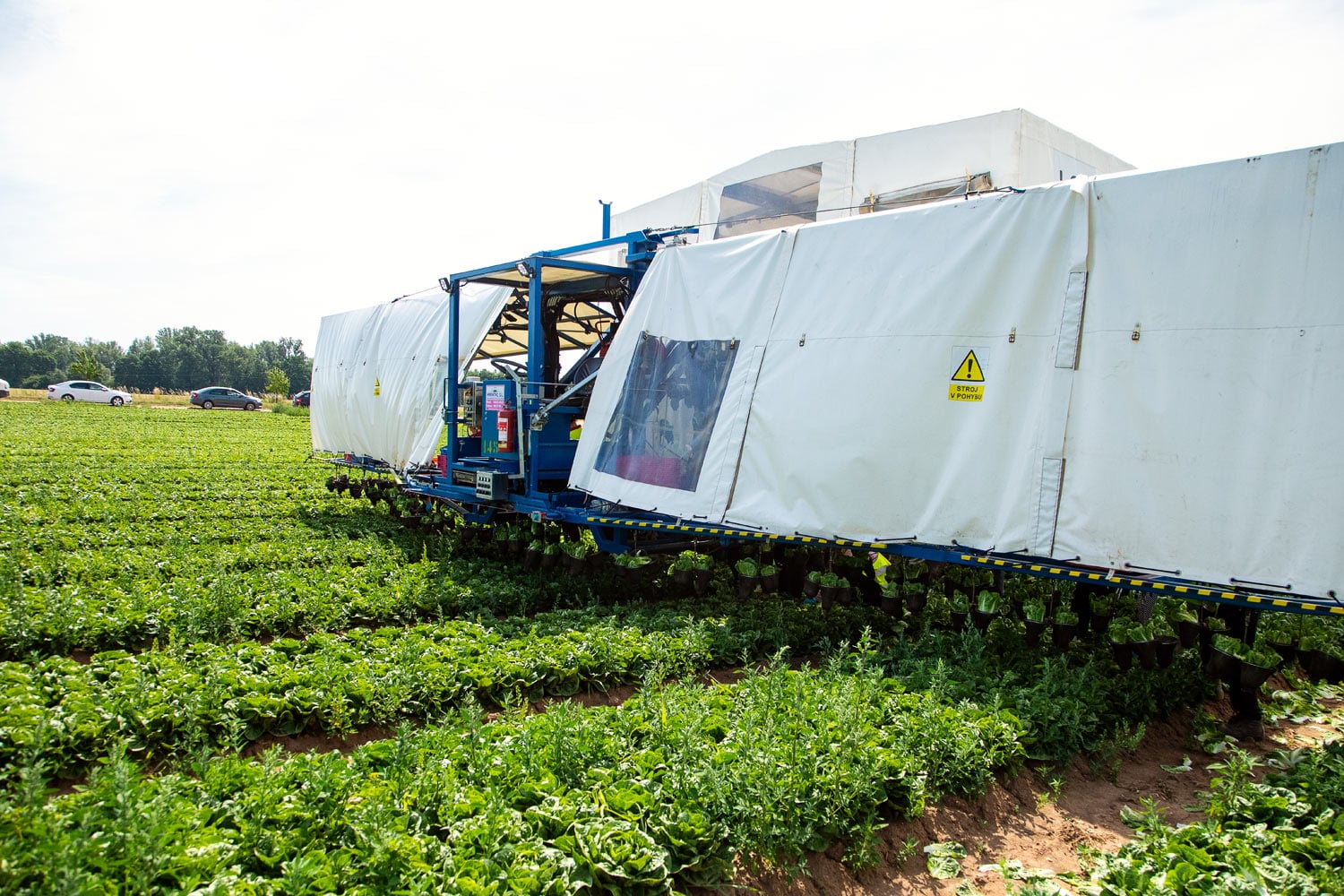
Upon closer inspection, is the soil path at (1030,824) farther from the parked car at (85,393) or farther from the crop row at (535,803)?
the parked car at (85,393)

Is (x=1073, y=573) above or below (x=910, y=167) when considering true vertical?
below

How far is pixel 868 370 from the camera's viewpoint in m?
6.33

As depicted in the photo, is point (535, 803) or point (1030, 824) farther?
point (1030, 824)

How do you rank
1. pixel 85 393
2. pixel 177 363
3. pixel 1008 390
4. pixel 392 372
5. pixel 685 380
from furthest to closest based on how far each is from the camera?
pixel 177 363 → pixel 85 393 → pixel 392 372 → pixel 685 380 → pixel 1008 390

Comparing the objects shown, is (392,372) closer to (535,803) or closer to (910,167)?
(910,167)

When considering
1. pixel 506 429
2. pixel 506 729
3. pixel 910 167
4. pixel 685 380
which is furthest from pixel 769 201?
pixel 506 729

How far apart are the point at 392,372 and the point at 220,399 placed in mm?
41080

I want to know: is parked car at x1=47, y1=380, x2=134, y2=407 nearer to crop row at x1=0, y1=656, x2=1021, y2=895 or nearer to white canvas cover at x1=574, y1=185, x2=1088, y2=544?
white canvas cover at x1=574, y1=185, x2=1088, y2=544

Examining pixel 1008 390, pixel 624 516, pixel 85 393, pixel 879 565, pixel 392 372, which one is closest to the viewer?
pixel 1008 390

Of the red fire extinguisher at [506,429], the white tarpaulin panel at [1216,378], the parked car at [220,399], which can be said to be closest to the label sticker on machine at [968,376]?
the white tarpaulin panel at [1216,378]

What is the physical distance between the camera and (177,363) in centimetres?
9581

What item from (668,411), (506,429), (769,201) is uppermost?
(769,201)

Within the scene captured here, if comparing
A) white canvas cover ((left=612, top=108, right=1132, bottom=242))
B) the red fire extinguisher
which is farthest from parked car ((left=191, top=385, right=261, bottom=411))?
white canvas cover ((left=612, top=108, right=1132, bottom=242))

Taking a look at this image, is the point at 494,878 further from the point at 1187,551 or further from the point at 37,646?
the point at 37,646
